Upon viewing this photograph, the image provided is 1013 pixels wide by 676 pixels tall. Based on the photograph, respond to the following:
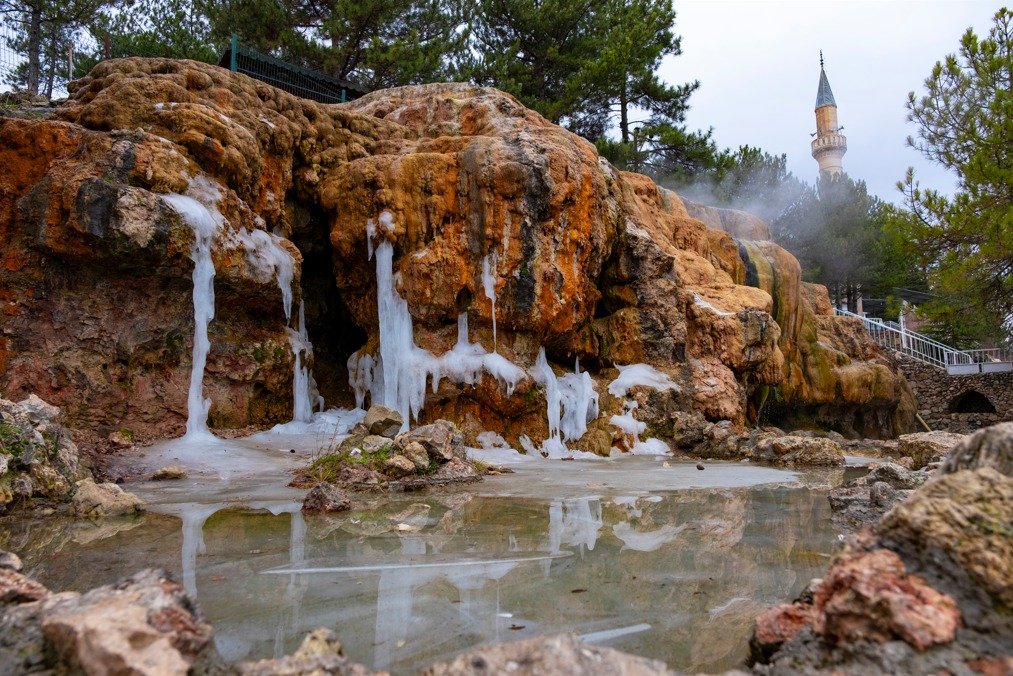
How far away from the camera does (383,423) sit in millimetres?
6012

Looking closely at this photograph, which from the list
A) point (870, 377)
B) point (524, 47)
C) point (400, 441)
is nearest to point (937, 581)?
point (400, 441)

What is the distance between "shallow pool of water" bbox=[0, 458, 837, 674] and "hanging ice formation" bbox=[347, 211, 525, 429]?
4330 mm

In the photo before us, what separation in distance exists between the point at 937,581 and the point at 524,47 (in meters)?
19.1

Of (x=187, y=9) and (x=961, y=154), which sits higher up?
(x=187, y=9)

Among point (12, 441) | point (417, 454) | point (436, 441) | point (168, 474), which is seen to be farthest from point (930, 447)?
point (12, 441)

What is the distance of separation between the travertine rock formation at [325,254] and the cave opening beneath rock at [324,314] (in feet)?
0.12

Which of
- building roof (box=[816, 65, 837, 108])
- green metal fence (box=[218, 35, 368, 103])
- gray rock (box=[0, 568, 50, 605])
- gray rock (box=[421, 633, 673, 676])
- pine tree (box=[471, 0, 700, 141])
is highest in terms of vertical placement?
building roof (box=[816, 65, 837, 108])

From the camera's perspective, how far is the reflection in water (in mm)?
1756

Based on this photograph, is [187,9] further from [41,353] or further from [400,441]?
[400,441]

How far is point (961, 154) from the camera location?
461 inches

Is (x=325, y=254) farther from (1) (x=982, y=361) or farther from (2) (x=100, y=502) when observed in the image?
(1) (x=982, y=361)

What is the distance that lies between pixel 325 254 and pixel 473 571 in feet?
28.6

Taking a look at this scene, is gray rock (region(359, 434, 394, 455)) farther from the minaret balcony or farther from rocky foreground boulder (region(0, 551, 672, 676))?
the minaret balcony

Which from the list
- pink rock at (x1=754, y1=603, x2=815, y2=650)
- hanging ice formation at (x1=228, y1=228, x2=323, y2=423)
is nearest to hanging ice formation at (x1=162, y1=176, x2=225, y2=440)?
hanging ice formation at (x1=228, y1=228, x2=323, y2=423)
